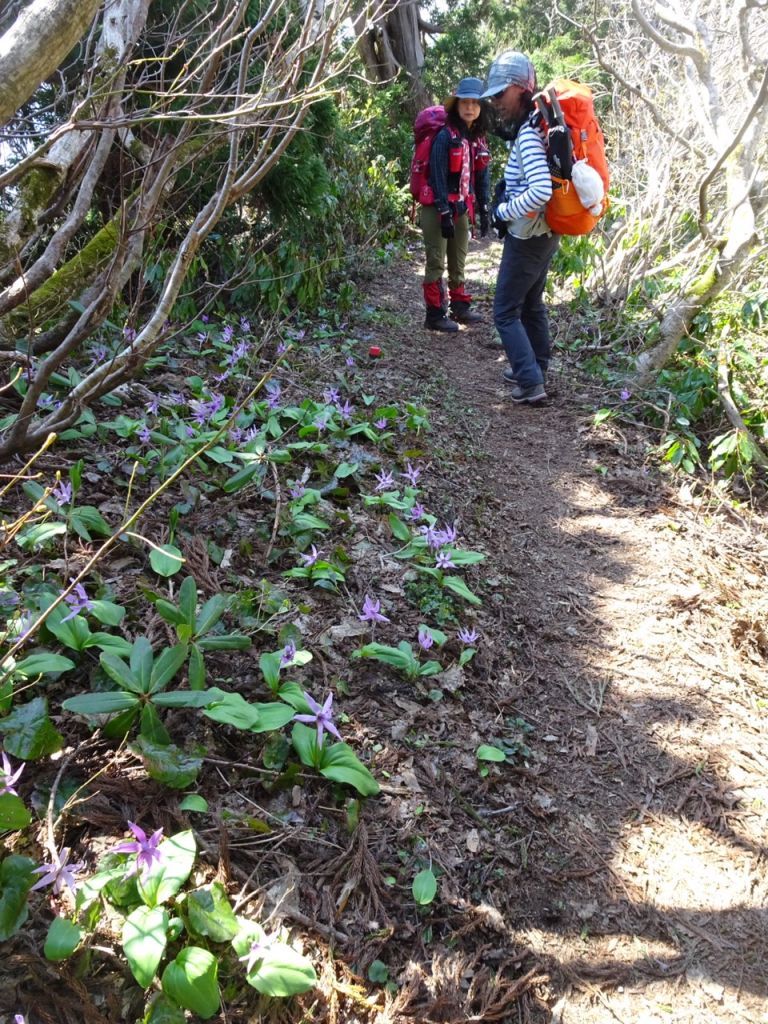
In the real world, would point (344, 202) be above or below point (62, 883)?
above

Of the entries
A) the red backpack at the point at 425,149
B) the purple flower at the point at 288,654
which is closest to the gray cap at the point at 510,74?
the red backpack at the point at 425,149

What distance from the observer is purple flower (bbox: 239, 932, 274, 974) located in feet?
4.44

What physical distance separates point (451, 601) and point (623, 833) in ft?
3.43

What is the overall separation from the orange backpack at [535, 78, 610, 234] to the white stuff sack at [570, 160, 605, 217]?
5 cm

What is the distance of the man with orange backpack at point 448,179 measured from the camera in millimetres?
5723

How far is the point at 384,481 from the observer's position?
3.13m

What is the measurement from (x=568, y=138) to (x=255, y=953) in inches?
166

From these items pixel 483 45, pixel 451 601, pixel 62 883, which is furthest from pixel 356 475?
pixel 483 45

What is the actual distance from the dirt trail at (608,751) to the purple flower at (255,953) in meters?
0.44

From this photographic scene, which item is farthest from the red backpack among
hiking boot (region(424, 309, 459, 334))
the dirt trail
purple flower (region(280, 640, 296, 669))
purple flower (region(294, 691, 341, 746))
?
purple flower (region(294, 691, 341, 746))

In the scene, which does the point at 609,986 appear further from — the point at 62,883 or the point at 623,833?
the point at 62,883

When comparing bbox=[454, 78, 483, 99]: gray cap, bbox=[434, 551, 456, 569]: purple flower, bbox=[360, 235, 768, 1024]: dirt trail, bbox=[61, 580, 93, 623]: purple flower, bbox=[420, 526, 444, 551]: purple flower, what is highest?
bbox=[454, 78, 483, 99]: gray cap

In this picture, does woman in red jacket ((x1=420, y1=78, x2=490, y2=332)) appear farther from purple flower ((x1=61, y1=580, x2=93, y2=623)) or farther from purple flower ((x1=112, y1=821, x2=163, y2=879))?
purple flower ((x1=112, y1=821, x2=163, y2=879))

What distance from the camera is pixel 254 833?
1.68 m
